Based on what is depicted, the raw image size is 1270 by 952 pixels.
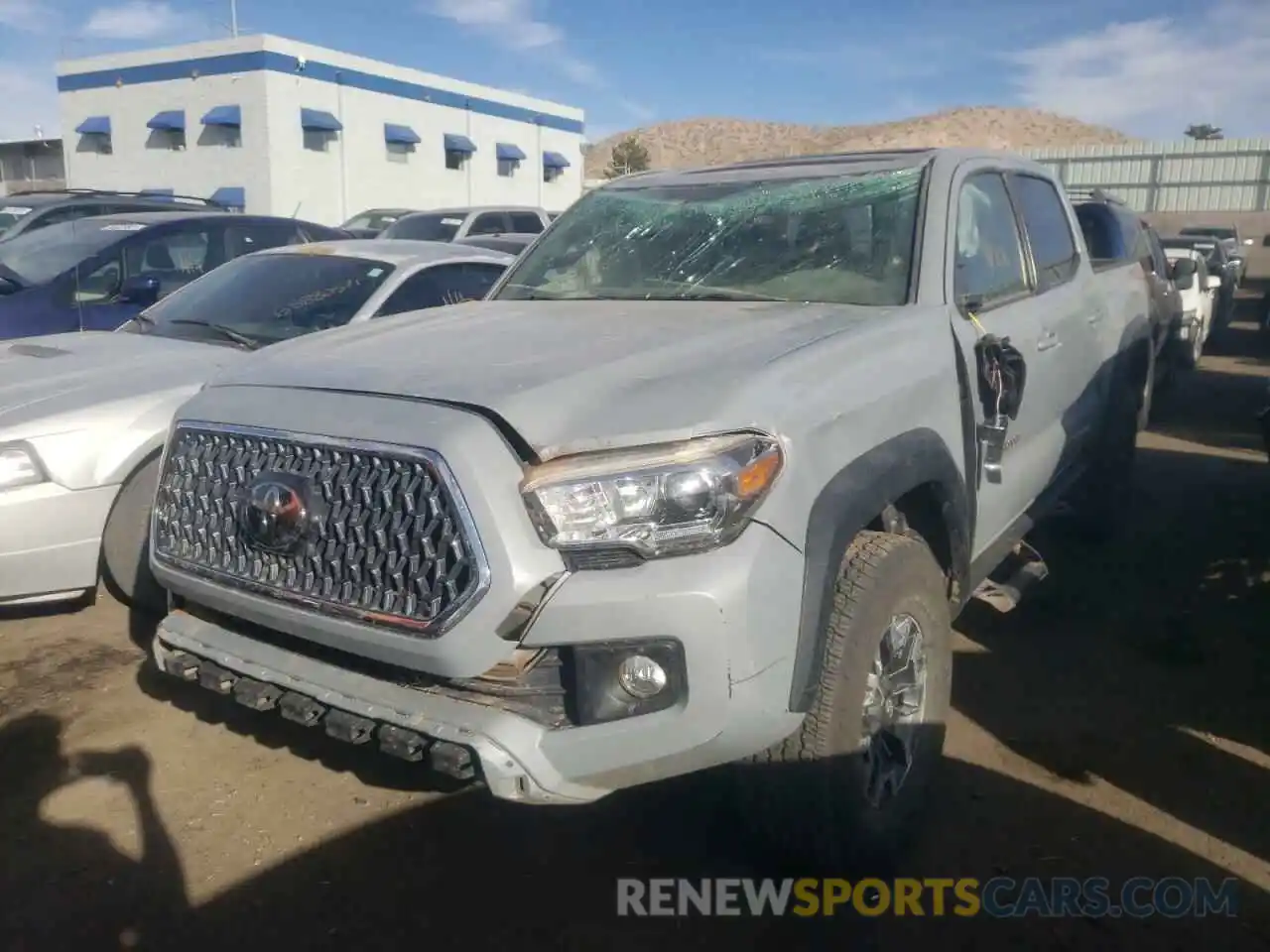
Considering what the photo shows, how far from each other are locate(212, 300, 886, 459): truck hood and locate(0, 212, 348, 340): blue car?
3634 millimetres

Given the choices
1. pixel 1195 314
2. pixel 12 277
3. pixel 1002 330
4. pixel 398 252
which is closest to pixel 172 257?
pixel 12 277

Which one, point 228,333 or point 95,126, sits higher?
point 95,126

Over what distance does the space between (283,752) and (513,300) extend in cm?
182

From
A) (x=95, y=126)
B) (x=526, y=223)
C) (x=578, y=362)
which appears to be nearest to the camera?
(x=578, y=362)

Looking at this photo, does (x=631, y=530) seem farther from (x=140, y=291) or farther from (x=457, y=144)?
(x=457, y=144)

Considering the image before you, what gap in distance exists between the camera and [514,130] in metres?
36.0

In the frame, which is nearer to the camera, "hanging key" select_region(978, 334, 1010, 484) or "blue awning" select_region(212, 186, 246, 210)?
"hanging key" select_region(978, 334, 1010, 484)

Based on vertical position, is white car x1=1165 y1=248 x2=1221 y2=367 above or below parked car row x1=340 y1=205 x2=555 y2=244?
below

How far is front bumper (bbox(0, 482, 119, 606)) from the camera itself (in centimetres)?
402

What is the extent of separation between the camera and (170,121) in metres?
29.1

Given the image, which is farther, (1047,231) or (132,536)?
(1047,231)

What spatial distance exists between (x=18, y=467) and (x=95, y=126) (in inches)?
1233

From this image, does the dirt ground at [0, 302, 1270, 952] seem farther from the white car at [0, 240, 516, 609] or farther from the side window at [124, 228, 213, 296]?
the side window at [124, 228, 213, 296]

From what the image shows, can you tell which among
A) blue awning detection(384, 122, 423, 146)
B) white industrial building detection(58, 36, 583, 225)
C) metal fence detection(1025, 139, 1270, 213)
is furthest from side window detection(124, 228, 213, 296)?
metal fence detection(1025, 139, 1270, 213)
